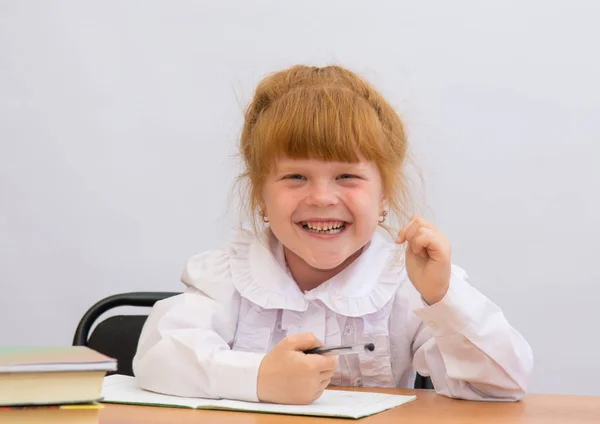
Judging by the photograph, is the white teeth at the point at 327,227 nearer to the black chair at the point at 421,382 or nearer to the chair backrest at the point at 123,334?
the black chair at the point at 421,382

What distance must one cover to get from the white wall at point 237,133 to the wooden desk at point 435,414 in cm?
80

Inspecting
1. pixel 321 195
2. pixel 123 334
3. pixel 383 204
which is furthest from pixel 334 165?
pixel 123 334

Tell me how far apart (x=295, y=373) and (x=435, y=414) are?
16 cm

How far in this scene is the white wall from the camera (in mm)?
1831

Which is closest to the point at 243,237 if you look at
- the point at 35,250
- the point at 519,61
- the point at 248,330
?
the point at 248,330

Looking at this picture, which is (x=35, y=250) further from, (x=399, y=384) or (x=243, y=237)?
(x=399, y=384)

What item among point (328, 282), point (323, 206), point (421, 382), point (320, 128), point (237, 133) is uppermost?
point (237, 133)

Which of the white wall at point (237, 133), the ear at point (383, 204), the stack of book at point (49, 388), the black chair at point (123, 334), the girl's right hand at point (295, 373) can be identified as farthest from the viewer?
the white wall at point (237, 133)

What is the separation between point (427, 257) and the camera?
3.67ft

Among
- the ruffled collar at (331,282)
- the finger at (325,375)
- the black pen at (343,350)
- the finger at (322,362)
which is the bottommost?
the finger at (325,375)

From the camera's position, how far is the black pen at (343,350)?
0.89 meters

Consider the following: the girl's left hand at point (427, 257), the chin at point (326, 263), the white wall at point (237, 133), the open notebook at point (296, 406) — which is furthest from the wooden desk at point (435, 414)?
the white wall at point (237, 133)

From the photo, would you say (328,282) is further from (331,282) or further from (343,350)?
(343,350)

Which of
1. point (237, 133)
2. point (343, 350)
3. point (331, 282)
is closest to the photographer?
point (343, 350)
